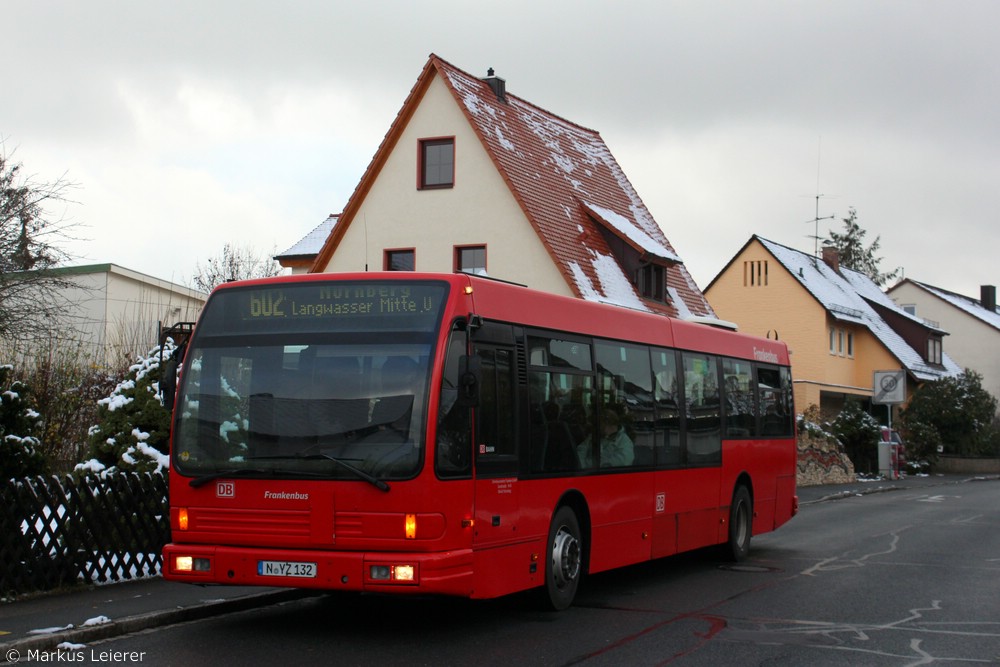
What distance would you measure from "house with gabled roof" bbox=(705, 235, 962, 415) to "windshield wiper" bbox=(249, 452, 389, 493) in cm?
4768

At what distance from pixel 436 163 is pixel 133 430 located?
2086cm

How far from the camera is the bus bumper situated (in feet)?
29.1

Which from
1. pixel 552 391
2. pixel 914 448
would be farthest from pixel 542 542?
pixel 914 448

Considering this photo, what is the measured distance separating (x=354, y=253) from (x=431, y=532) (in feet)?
83.9

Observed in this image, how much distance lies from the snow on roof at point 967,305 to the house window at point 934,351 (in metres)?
14.7

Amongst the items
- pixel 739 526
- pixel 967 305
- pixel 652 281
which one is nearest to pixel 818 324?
pixel 652 281

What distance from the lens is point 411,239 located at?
33.6m

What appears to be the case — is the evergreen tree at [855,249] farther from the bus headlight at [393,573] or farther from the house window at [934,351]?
the bus headlight at [393,573]

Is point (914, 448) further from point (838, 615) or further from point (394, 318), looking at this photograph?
point (394, 318)

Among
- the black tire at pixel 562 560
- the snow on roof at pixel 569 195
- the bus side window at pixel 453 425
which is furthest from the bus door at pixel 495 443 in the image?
the snow on roof at pixel 569 195

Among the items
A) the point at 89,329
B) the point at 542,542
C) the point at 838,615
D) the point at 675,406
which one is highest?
the point at 89,329

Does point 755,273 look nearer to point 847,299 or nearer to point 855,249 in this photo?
point 847,299

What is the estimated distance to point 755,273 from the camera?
59.1m

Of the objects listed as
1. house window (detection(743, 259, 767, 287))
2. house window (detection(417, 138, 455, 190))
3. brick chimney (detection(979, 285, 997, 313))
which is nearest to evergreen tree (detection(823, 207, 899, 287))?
brick chimney (detection(979, 285, 997, 313))
